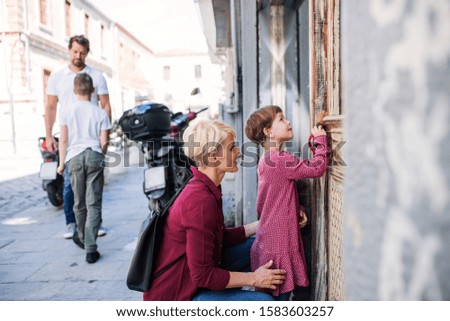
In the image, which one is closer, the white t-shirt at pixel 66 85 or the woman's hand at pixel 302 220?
the woman's hand at pixel 302 220

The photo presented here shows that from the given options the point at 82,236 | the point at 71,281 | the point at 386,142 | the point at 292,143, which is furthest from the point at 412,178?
the point at 82,236

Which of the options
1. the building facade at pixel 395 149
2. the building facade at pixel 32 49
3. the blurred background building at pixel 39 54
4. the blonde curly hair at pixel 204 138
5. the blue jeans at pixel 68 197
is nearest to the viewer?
the building facade at pixel 395 149

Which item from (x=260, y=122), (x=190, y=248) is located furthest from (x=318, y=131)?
(x=190, y=248)

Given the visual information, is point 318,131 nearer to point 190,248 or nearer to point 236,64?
point 190,248

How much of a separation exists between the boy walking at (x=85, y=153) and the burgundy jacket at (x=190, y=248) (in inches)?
85.6

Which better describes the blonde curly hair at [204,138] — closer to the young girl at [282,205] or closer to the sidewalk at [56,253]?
the young girl at [282,205]

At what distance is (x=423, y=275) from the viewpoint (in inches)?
17.0

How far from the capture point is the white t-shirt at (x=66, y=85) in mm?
3906

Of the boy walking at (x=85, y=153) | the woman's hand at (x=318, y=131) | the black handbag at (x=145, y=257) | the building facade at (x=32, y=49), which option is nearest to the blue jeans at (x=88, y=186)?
the boy walking at (x=85, y=153)

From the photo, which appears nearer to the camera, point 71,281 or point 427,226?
point 427,226

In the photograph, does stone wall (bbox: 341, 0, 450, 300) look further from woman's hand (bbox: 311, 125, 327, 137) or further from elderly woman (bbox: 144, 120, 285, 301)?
woman's hand (bbox: 311, 125, 327, 137)

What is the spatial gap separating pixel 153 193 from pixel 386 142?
12.9ft

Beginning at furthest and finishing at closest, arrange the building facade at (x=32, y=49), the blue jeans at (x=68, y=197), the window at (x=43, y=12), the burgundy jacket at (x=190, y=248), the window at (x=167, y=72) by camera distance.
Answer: the window at (x=167, y=72)
the window at (x=43, y=12)
the building facade at (x=32, y=49)
the blue jeans at (x=68, y=197)
the burgundy jacket at (x=190, y=248)
